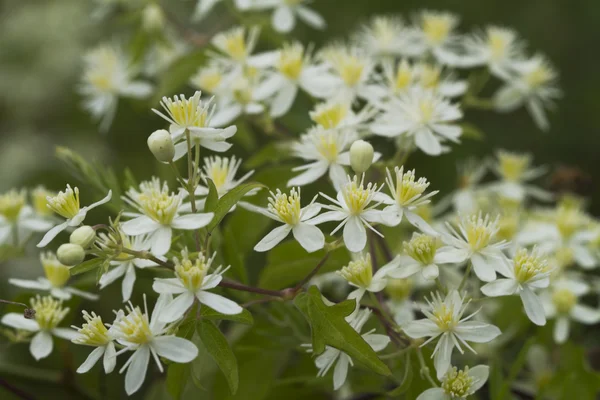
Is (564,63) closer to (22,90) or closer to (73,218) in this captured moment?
(22,90)

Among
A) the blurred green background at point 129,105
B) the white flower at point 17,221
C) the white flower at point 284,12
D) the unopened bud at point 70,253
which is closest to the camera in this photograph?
the unopened bud at point 70,253

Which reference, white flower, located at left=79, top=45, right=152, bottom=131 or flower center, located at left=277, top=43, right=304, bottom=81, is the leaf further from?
white flower, located at left=79, top=45, right=152, bottom=131

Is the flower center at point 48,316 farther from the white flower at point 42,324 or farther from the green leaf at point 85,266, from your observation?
the green leaf at point 85,266

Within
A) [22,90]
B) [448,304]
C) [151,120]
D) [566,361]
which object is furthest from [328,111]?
[22,90]

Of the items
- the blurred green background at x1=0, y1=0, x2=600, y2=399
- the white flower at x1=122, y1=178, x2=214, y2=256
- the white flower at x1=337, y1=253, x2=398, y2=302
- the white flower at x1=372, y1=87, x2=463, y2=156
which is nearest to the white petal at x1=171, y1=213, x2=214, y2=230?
the white flower at x1=122, y1=178, x2=214, y2=256

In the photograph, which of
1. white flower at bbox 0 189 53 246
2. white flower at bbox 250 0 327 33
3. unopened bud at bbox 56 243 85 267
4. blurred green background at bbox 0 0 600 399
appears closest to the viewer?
unopened bud at bbox 56 243 85 267

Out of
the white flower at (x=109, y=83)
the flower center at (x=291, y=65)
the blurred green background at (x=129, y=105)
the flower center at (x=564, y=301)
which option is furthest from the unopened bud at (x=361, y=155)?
the blurred green background at (x=129, y=105)
